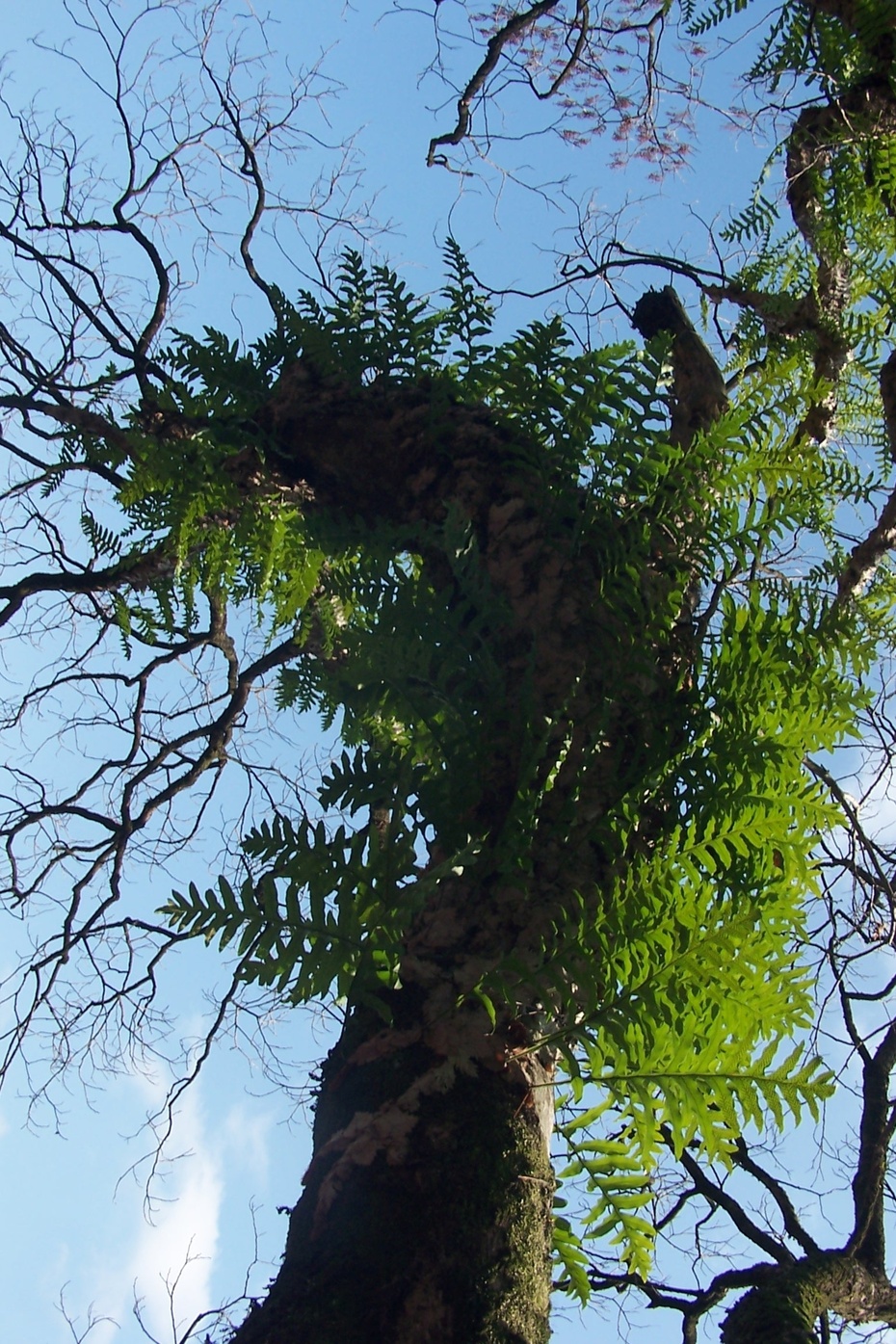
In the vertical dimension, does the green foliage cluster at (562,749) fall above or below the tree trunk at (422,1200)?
above

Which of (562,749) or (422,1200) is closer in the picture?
(422,1200)

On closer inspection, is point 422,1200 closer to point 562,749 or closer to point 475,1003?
point 475,1003

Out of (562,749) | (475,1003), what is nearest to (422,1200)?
(475,1003)

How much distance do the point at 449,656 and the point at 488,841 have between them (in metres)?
0.30

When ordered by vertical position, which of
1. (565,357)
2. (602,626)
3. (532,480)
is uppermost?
(565,357)

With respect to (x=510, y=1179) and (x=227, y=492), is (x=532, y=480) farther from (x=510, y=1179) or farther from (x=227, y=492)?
(x=510, y=1179)

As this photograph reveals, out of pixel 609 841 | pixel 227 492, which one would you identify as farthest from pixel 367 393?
pixel 609 841

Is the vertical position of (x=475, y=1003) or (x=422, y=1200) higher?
(x=475, y=1003)

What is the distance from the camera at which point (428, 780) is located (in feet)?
4.58

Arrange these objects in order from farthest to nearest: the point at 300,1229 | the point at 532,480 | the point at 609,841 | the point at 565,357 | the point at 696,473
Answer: the point at 565,357 → the point at 532,480 → the point at 696,473 → the point at 609,841 → the point at 300,1229

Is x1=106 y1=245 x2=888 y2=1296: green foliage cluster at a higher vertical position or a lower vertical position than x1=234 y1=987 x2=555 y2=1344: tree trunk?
higher

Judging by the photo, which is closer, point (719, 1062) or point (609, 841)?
point (719, 1062)

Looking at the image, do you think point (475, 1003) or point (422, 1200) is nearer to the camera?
point (422, 1200)

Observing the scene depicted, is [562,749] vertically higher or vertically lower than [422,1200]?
higher
